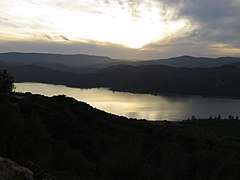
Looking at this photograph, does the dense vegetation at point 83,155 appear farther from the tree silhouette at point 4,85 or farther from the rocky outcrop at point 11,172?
the rocky outcrop at point 11,172

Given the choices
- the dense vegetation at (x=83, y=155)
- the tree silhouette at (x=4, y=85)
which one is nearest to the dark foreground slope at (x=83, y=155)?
the dense vegetation at (x=83, y=155)

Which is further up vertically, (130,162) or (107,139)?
(130,162)

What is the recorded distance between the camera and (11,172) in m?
7.24

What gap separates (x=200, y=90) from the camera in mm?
179625

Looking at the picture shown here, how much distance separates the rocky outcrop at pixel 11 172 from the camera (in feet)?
23.3

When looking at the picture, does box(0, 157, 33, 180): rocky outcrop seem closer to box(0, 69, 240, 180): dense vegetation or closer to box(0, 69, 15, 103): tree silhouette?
box(0, 69, 240, 180): dense vegetation

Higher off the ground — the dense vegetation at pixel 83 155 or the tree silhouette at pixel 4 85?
the tree silhouette at pixel 4 85

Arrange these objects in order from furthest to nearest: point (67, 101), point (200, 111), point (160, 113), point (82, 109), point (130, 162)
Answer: point (200, 111) → point (160, 113) → point (67, 101) → point (82, 109) → point (130, 162)

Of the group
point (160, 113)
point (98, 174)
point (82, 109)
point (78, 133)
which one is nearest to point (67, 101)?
point (82, 109)

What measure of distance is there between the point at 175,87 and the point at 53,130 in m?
160

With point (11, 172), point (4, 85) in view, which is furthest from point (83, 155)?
point (11, 172)

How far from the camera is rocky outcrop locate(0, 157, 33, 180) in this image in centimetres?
709

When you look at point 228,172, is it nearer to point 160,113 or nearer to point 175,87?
Answer: point 160,113

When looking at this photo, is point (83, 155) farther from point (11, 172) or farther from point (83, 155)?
point (11, 172)
